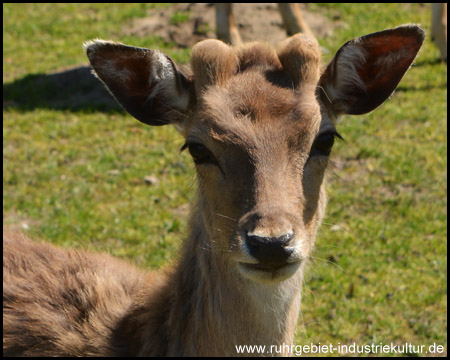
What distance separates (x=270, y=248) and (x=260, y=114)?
810 mm

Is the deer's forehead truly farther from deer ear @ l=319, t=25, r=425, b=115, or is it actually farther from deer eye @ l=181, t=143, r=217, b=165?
deer ear @ l=319, t=25, r=425, b=115

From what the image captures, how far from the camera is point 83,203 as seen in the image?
A: 7707 millimetres

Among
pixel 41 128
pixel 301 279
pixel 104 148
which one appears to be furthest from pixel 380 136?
pixel 301 279

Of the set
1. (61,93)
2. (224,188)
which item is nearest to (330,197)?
(224,188)

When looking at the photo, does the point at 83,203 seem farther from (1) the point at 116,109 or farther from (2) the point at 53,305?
(2) the point at 53,305

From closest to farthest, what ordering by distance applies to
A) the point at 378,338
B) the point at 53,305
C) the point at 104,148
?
the point at 53,305 → the point at 378,338 → the point at 104,148

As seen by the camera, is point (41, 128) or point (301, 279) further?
point (41, 128)

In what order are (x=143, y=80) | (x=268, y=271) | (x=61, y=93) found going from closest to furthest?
(x=268, y=271) < (x=143, y=80) < (x=61, y=93)

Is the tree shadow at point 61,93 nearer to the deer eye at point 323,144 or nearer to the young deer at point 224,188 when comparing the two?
the young deer at point 224,188

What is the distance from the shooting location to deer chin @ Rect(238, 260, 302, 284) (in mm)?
3389

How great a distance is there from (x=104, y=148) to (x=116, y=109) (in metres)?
1.18

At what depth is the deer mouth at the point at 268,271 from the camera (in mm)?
3387

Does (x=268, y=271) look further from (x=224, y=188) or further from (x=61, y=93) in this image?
(x=61, y=93)

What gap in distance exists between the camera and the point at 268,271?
3395 mm
